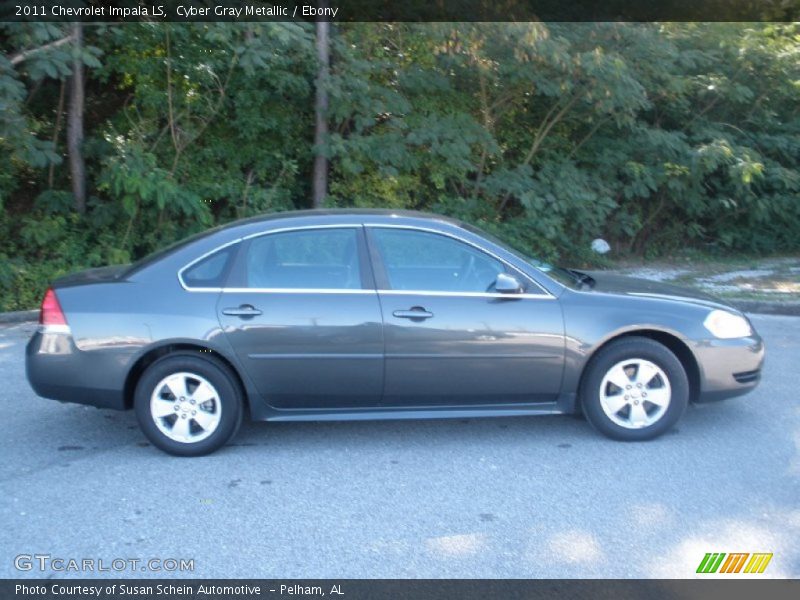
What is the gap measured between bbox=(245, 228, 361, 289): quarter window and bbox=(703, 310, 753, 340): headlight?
2406 mm

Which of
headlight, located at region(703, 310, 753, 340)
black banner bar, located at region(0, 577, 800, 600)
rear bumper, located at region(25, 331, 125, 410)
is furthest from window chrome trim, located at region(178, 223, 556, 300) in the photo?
black banner bar, located at region(0, 577, 800, 600)

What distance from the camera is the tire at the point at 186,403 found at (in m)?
5.55

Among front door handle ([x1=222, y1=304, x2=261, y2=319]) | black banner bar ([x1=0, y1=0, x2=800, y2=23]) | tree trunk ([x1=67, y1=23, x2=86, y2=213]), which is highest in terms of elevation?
black banner bar ([x1=0, y1=0, x2=800, y2=23])

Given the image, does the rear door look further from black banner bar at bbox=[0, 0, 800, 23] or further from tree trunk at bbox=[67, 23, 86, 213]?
tree trunk at bbox=[67, 23, 86, 213]

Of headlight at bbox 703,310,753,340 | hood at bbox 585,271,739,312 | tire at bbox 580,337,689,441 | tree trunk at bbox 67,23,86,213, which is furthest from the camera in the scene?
tree trunk at bbox 67,23,86,213

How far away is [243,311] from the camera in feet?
18.3

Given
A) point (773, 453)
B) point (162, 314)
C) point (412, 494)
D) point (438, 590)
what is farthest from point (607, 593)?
point (162, 314)

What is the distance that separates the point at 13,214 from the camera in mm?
12734

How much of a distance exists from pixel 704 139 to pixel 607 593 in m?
11.9

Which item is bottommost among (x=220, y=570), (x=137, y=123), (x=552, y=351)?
(x=220, y=570)

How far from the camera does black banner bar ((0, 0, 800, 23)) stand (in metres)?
10.8

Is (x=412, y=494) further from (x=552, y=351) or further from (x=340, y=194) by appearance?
(x=340, y=194)

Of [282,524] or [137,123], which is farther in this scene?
[137,123]

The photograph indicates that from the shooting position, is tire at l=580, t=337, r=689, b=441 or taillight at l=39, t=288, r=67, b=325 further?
tire at l=580, t=337, r=689, b=441
